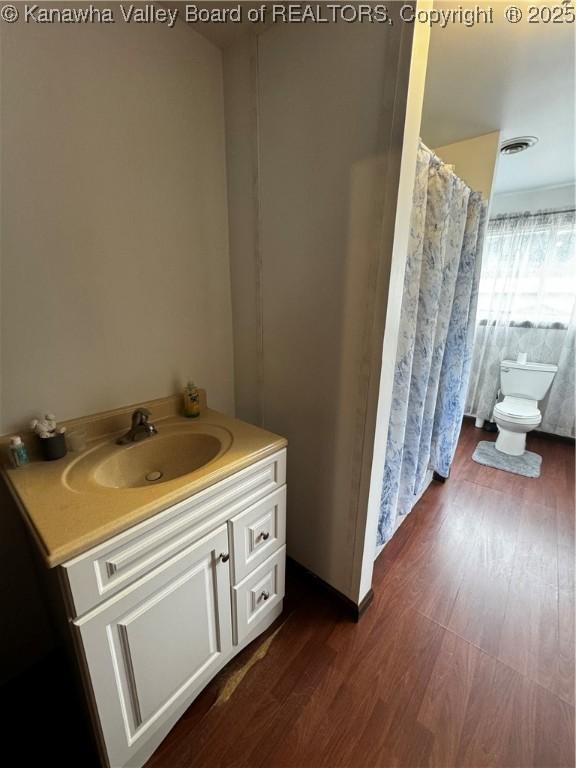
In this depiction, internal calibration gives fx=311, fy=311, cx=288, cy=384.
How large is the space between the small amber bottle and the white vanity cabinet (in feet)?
1.52

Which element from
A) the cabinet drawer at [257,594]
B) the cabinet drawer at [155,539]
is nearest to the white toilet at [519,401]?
the cabinet drawer at [257,594]

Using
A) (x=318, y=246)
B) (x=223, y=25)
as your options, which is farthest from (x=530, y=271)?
(x=223, y=25)

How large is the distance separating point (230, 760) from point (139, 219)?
70.9 inches

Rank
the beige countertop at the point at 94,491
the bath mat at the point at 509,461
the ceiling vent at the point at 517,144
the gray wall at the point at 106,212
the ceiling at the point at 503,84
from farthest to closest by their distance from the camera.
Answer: the bath mat at the point at 509,461 → the ceiling vent at the point at 517,144 → the ceiling at the point at 503,84 → the gray wall at the point at 106,212 → the beige countertop at the point at 94,491

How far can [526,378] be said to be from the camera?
9.19ft

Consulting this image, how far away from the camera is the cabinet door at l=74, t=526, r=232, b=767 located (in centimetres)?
74

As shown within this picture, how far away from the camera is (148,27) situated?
3.57ft

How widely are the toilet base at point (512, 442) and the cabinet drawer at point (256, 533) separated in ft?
8.00

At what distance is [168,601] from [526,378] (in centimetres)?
321

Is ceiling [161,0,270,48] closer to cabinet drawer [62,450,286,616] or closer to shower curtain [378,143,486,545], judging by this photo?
shower curtain [378,143,486,545]

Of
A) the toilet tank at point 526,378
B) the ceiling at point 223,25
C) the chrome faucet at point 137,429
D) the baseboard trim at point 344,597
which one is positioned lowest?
the baseboard trim at point 344,597

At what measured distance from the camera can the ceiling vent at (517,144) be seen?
1925 millimetres

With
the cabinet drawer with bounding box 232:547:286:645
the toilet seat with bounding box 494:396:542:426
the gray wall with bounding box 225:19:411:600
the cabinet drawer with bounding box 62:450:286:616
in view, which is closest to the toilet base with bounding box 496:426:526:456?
the toilet seat with bounding box 494:396:542:426

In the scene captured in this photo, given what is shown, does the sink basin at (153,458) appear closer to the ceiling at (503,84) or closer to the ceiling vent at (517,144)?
the ceiling at (503,84)
